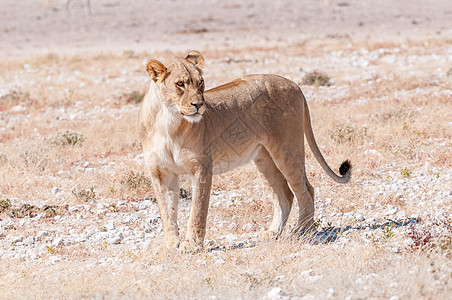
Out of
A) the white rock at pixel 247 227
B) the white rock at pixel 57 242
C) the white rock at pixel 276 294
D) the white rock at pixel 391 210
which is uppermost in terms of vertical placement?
the white rock at pixel 276 294

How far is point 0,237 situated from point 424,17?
35.2 metres

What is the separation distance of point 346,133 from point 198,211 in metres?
4.78

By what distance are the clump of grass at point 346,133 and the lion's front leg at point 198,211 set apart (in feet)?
14.8

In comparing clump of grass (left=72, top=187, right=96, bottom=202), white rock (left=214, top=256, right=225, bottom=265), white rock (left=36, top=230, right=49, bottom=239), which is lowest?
clump of grass (left=72, top=187, right=96, bottom=202)

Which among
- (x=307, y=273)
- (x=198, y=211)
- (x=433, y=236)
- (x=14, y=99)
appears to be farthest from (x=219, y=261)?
(x=14, y=99)

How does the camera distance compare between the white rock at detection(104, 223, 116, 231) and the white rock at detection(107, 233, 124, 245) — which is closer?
A: the white rock at detection(107, 233, 124, 245)

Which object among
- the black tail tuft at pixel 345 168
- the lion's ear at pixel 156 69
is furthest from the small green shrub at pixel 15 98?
the lion's ear at pixel 156 69

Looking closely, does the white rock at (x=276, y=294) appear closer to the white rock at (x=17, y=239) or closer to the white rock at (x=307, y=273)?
the white rock at (x=307, y=273)

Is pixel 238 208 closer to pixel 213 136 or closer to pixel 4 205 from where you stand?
pixel 213 136

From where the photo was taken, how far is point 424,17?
38.0 m

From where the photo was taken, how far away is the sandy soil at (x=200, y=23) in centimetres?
2898

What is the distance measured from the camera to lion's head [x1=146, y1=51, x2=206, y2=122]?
5.36 meters

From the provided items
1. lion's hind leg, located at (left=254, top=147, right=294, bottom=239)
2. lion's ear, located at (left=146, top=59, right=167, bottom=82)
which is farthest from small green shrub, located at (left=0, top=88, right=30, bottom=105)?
lion's ear, located at (left=146, top=59, right=167, bottom=82)

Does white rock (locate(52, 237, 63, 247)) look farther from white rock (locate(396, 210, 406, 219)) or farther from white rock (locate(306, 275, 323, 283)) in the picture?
white rock (locate(396, 210, 406, 219))
